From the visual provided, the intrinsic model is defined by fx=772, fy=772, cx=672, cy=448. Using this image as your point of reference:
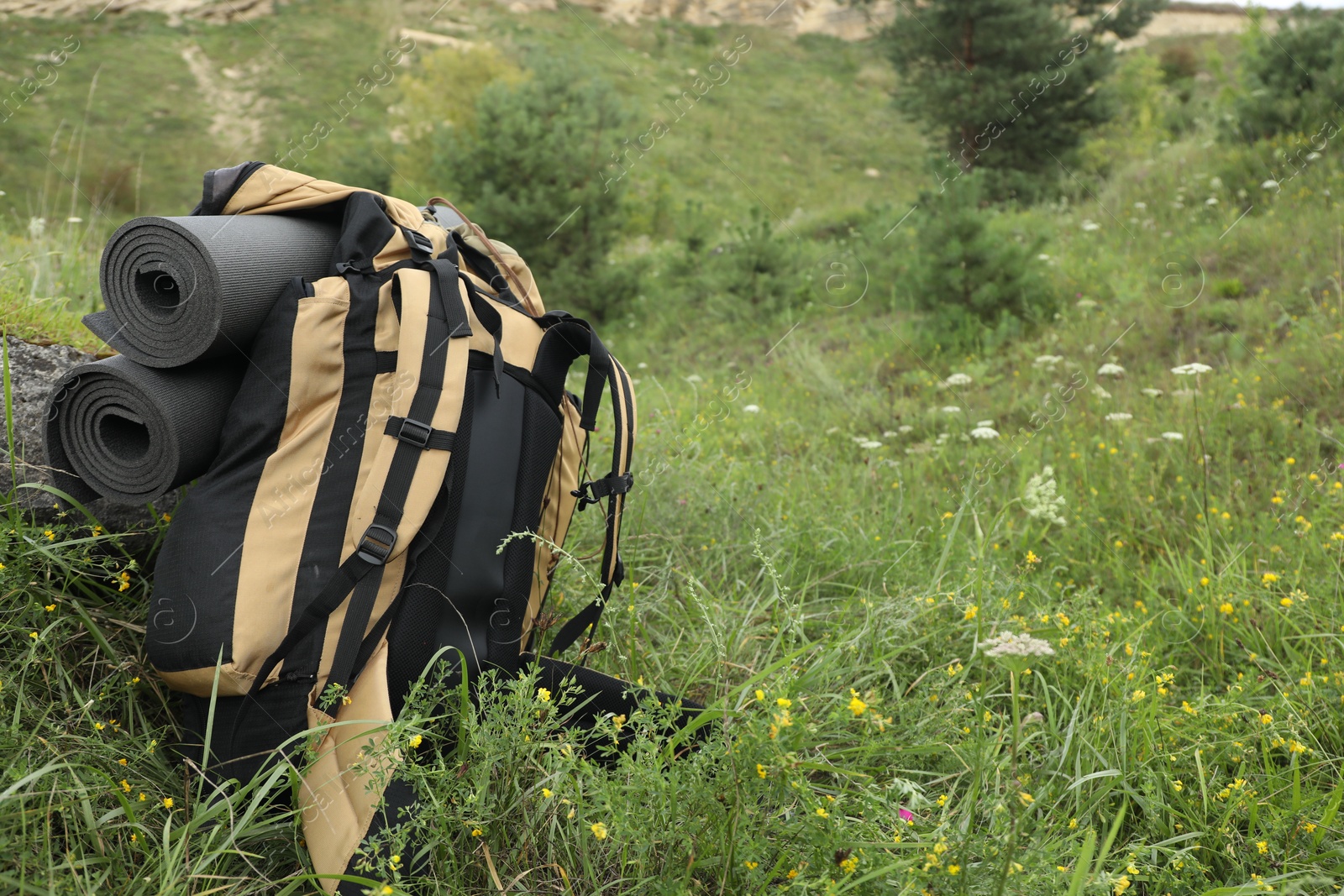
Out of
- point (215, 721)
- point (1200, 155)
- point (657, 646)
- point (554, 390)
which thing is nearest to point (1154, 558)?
point (657, 646)

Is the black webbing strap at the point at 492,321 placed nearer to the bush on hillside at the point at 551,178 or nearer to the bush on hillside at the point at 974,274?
the bush on hillside at the point at 974,274

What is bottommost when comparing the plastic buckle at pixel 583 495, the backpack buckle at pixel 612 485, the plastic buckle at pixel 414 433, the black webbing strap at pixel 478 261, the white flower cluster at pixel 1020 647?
the plastic buckle at pixel 583 495

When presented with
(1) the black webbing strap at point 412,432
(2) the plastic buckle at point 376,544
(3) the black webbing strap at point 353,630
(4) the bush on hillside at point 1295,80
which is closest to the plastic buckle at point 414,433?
(1) the black webbing strap at point 412,432

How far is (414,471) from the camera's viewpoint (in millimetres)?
1570

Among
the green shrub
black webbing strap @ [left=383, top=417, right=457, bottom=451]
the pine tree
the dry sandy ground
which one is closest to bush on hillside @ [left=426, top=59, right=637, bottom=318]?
the pine tree

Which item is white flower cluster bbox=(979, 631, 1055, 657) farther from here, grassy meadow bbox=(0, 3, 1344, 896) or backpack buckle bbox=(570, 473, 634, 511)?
backpack buckle bbox=(570, 473, 634, 511)

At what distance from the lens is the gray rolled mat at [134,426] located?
156cm

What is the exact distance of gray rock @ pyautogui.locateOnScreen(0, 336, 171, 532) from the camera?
5.51 feet

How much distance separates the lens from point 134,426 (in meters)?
1.69

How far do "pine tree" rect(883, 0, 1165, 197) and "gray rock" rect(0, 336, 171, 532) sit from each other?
8540 mm

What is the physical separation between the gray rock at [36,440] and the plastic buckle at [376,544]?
617 mm

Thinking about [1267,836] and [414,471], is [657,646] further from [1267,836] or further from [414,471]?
[1267,836]

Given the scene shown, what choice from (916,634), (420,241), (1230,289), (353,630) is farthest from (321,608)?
(1230,289)

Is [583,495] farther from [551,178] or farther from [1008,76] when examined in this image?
[1008,76]
